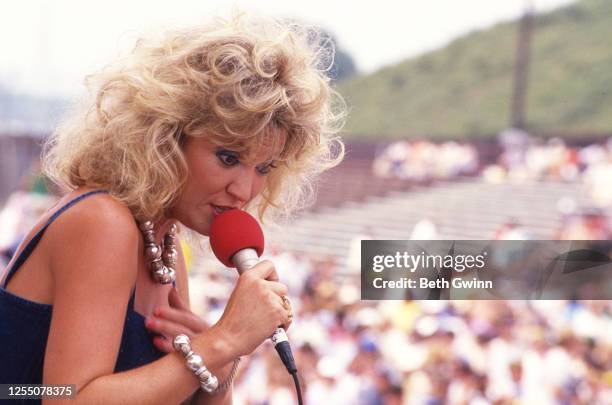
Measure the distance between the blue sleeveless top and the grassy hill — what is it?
25.8 feet

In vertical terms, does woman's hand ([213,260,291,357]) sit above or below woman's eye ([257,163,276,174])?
below

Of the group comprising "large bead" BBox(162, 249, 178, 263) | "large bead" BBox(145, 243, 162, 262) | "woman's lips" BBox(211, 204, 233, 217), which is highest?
"woman's lips" BBox(211, 204, 233, 217)

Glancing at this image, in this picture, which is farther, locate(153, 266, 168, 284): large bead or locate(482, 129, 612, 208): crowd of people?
locate(482, 129, 612, 208): crowd of people

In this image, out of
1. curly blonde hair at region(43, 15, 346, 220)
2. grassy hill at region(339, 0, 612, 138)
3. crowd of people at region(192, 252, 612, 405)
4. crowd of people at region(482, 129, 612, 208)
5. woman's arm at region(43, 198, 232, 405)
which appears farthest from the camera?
grassy hill at region(339, 0, 612, 138)

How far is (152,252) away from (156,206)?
61 millimetres

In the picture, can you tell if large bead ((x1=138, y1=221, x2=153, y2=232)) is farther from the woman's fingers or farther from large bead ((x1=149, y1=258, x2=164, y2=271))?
the woman's fingers

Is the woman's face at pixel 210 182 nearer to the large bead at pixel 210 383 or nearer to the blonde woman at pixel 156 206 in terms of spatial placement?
the blonde woman at pixel 156 206

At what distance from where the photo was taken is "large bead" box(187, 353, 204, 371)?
75cm

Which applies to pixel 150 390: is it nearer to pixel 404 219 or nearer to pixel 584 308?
pixel 584 308

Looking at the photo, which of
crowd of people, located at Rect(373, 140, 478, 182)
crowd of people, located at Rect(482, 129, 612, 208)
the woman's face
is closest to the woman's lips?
the woman's face

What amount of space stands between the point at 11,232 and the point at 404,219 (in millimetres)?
3270

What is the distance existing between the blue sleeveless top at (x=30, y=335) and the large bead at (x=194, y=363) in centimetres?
9

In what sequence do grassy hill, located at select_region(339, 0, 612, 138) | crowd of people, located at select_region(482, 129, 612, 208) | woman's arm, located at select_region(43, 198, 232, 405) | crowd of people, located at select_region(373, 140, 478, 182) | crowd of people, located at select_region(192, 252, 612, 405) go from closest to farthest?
woman's arm, located at select_region(43, 198, 232, 405), crowd of people, located at select_region(192, 252, 612, 405), crowd of people, located at select_region(482, 129, 612, 208), crowd of people, located at select_region(373, 140, 478, 182), grassy hill, located at select_region(339, 0, 612, 138)

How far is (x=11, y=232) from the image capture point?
540cm
